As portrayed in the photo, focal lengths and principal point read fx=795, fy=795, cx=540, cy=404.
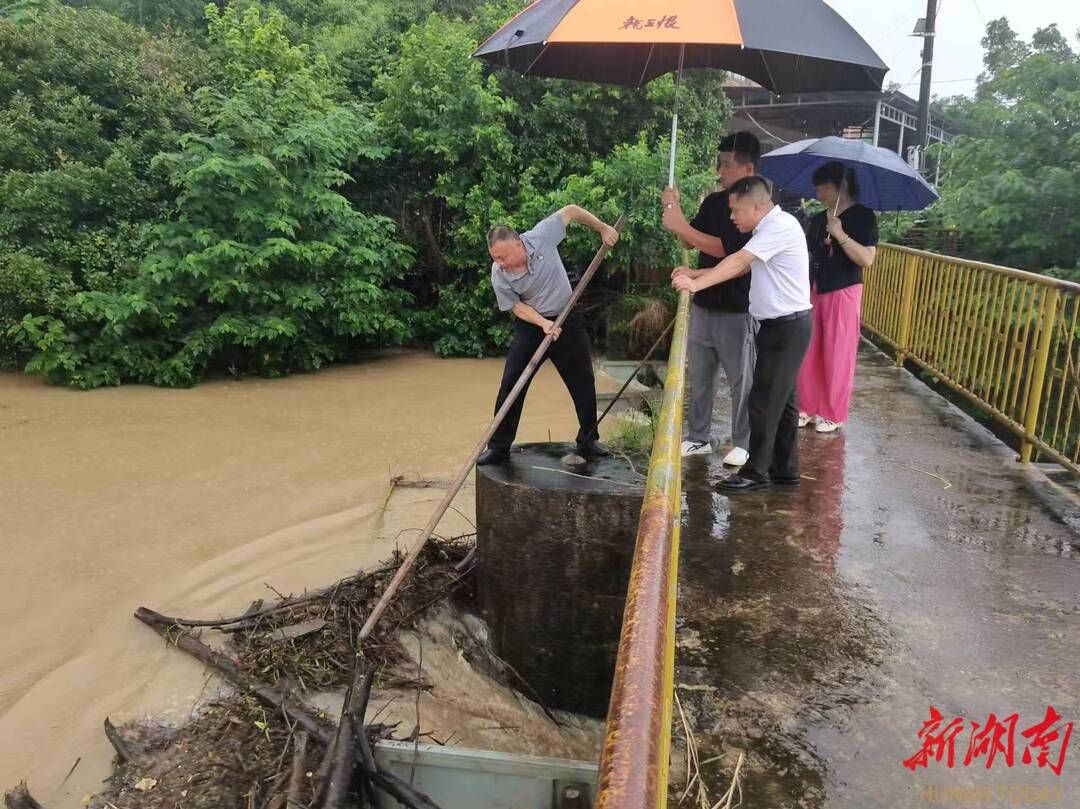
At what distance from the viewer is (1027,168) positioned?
12.5 meters

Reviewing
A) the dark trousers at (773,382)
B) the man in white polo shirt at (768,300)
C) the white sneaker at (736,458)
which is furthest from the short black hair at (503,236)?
the white sneaker at (736,458)

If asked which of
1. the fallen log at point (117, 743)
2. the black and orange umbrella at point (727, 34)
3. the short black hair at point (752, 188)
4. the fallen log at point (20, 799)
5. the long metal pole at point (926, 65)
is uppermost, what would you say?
the long metal pole at point (926, 65)

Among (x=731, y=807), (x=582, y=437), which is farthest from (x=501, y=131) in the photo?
(x=731, y=807)

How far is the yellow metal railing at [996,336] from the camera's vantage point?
4.77 m

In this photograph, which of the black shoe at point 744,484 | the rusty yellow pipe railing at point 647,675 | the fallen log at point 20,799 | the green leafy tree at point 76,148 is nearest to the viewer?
the rusty yellow pipe railing at point 647,675

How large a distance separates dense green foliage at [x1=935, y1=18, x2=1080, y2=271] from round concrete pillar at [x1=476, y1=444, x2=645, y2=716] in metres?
11.2

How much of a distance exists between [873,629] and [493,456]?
6.38ft

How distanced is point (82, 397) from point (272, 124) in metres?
4.14

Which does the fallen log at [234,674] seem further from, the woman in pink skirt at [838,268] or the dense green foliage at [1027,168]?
the dense green foliage at [1027,168]

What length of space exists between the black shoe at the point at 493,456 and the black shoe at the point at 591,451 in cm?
40

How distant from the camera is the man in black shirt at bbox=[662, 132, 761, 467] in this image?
14.5 ft

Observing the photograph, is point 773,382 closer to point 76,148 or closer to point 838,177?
point 838,177

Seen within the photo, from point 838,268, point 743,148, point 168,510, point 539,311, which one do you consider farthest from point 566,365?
point 168,510

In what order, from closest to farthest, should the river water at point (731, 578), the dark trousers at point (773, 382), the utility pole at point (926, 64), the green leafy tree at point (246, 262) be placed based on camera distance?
the river water at point (731, 578) → the dark trousers at point (773, 382) → the green leafy tree at point (246, 262) → the utility pole at point (926, 64)
